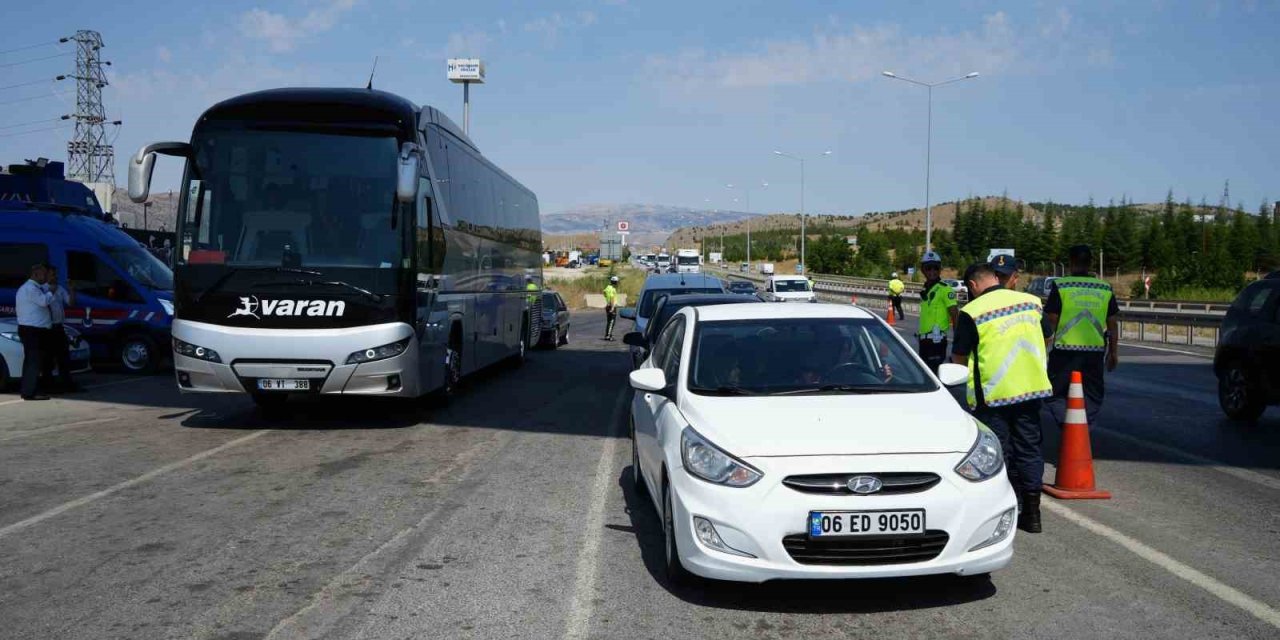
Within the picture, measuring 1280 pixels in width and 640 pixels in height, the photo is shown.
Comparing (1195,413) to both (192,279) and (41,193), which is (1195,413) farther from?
(41,193)

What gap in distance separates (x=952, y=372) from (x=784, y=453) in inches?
72.8

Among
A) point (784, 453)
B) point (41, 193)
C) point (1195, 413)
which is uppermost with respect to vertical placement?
point (41, 193)

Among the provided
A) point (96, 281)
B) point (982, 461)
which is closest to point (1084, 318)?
point (982, 461)

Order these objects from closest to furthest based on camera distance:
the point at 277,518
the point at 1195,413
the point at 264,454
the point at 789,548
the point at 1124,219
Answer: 1. the point at 789,548
2. the point at 277,518
3. the point at 264,454
4. the point at 1195,413
5. the point at 1124,219

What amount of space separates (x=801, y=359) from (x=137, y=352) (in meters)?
15.7

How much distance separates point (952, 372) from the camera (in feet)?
22.0

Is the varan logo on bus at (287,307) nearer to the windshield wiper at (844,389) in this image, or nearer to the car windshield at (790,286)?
the windshield wiper at (844,389)

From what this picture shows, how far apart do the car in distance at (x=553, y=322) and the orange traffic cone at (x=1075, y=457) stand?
18.1 metres

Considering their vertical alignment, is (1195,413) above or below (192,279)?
below

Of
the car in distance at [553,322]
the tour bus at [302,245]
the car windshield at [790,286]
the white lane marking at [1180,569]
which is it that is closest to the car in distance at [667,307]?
the tour bus at [302,245]

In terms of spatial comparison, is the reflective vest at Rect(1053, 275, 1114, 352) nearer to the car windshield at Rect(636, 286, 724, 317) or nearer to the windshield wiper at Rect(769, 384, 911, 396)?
the windshield wiper at Rect(769, 384, 911, 396)

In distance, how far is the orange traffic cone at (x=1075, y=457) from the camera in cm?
816

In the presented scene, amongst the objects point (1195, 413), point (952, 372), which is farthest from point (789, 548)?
point (1195, 413)

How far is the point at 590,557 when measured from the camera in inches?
255
